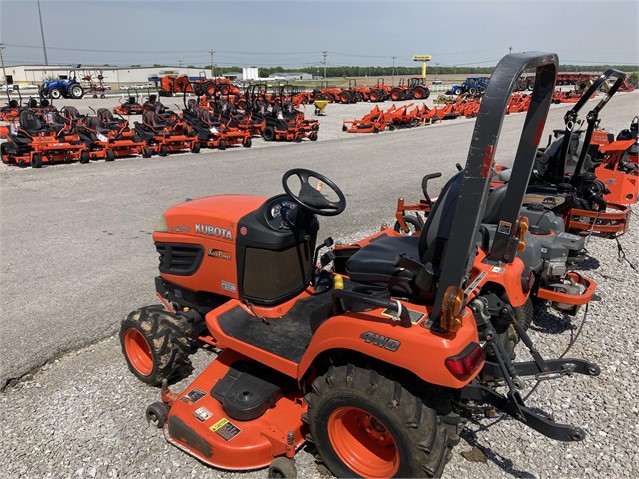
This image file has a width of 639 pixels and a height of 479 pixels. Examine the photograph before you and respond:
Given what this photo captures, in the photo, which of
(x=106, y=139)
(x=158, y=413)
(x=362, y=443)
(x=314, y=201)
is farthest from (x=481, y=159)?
(x=106, y=139)

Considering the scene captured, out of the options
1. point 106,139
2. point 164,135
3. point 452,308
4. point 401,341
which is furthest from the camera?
point 164,135

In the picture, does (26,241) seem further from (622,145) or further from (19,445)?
(622,145)

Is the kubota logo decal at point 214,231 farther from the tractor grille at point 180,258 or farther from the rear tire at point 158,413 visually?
the rear tire at point 158,413

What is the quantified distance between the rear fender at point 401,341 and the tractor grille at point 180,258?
132cm

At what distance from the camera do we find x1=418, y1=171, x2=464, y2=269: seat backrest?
245cm

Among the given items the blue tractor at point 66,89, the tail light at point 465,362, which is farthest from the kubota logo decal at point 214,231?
the blue tractor at point 66,89

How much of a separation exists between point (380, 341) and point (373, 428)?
2.03 ft

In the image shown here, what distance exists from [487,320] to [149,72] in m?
79.8

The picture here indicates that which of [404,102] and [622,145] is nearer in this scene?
[622,145]

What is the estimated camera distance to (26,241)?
611cm

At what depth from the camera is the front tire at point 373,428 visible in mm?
2221

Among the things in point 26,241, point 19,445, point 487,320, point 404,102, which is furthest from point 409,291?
point 404,102

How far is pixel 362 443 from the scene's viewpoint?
260 centimetres

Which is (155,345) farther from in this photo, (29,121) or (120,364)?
(29,121)
